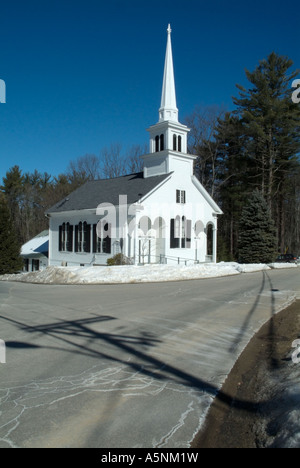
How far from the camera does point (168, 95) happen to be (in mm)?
28234

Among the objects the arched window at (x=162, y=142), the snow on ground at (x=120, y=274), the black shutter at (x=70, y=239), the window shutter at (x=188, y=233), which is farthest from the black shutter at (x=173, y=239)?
the black shutter at (x=70, y=239)

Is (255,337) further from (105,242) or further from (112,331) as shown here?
(105,242)

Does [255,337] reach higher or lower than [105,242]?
lower

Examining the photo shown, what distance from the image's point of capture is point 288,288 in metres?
14.9

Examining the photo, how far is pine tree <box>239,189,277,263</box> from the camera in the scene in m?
30.8

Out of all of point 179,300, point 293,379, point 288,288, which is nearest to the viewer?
point 293,379

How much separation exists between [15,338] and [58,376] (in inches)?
97.2

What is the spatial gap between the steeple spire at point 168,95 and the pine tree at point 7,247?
564 inches

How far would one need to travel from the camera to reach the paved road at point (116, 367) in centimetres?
379

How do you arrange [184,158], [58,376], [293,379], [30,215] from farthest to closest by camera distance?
[30,215], [184,158], [58,376], [293,379]

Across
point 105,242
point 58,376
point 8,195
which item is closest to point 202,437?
point 58,376

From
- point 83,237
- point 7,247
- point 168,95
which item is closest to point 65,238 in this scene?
point 83,237

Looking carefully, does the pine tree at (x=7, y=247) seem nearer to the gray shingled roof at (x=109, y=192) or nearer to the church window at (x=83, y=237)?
the gray shingled roof at (x=109, y=192)

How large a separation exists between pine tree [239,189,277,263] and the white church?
3379 millimetres
